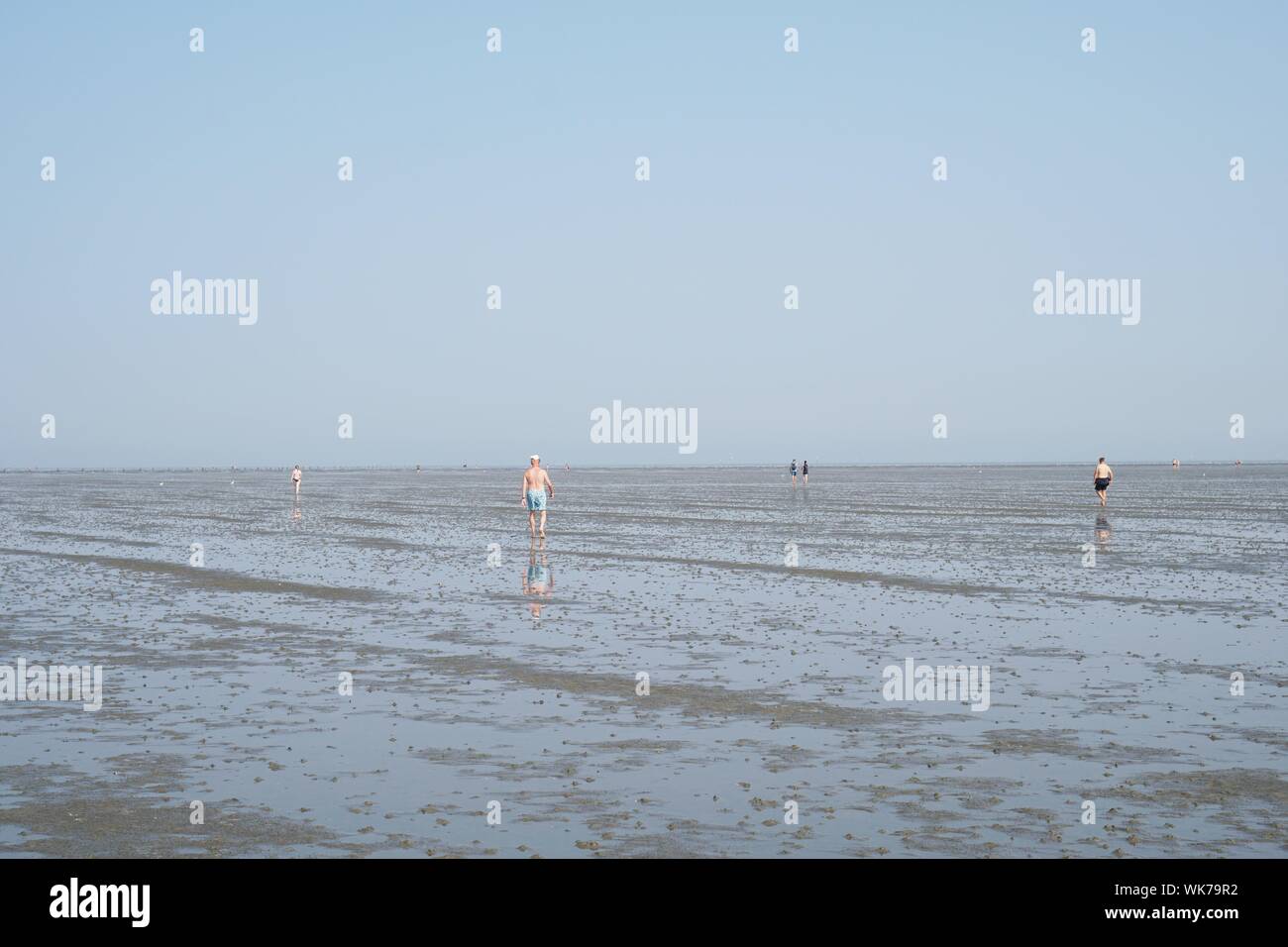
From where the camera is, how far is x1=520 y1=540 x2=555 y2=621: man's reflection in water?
2355 centimetres

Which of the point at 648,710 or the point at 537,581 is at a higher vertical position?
the point at 537,581

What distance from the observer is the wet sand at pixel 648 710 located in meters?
9.59

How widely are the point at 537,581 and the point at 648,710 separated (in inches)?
545

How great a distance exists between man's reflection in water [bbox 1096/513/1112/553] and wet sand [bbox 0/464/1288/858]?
3882 mm

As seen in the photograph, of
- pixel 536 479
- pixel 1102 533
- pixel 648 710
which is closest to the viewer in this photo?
pixel 648 710

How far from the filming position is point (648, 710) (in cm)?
1399

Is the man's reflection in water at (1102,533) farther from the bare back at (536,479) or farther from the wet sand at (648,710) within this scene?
the bare back at (536,479)

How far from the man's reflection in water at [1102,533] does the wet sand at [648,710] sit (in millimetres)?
3882

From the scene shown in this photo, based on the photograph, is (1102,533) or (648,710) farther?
(1102,533)

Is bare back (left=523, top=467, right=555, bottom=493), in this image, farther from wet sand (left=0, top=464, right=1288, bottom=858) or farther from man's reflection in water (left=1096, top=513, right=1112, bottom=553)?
man's reflection in water (left=1096, top=513, right=1112, bottom=553)

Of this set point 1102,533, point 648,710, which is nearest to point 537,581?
point 648,710

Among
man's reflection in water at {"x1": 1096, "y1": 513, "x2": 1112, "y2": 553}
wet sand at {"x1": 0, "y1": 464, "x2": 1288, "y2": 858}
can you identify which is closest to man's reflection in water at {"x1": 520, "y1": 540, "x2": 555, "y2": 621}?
wet sand at {"x1": 0, "y1": 464, "x2": 1288, "y2": 858}

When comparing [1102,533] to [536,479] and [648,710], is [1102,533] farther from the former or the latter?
[648,710]

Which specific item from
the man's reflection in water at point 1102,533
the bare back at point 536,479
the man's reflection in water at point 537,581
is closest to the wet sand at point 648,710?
the man's reflection in water at point 537,581
